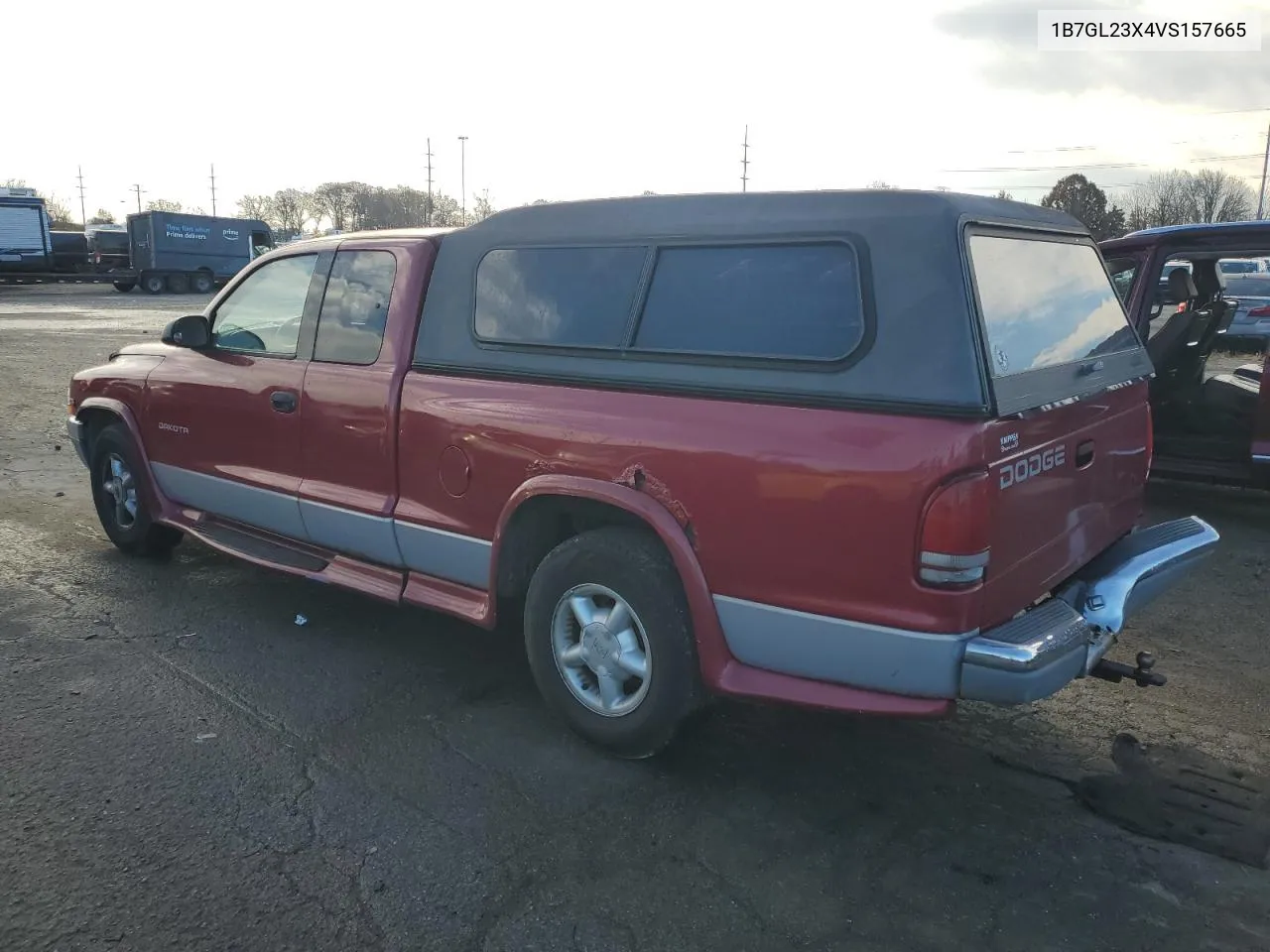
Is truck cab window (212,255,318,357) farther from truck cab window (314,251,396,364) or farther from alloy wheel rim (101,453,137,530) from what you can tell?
alloy wheel rim (101,453,137,530)

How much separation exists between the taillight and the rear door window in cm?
56

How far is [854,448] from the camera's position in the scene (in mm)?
2963

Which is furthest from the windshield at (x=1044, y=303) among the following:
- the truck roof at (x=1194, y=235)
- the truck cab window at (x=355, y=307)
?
the truck roof at (x=1194, y=235)

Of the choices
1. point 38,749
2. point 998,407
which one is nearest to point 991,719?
point 998,407

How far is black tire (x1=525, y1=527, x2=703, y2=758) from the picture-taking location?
11.3 feet

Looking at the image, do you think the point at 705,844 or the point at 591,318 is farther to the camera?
the point at 591,318

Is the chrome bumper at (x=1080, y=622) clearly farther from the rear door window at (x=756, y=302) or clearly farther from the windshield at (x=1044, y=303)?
the rear door window at (x=756, y=302)

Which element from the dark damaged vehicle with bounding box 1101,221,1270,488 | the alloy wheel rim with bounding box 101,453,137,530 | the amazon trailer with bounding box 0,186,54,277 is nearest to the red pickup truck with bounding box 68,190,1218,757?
the alloy wheel rim with bounding box 101,453,137,530

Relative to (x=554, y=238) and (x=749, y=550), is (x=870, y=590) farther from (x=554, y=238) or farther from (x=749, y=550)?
(x=554, y=238)

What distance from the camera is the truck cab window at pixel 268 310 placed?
4.95 meters

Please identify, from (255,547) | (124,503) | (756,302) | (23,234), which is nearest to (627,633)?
(756,302)

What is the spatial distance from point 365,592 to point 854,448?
8.13 ft

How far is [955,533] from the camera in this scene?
9.29ft

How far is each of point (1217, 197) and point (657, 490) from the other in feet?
211
